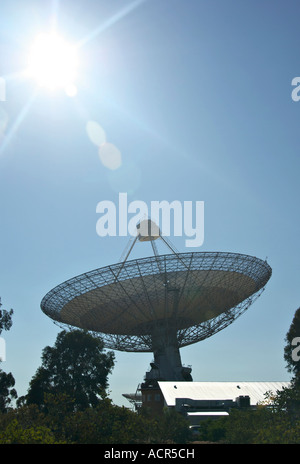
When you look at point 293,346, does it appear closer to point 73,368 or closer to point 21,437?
point 73,368

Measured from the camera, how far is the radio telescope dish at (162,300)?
5322 centimetres

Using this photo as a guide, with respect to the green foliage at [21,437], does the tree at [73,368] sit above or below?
above

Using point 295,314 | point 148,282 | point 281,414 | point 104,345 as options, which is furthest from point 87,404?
point 281,414

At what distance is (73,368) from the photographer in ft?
197

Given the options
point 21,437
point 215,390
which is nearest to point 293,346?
point 215,390

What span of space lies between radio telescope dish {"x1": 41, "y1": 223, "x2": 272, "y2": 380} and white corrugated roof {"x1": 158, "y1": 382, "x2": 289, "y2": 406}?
7.03m

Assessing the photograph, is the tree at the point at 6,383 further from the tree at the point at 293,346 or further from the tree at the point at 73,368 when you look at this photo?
the tree at the point at 293,346

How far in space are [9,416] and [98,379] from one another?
→ 36497 millimetres

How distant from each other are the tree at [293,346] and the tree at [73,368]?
24776mm

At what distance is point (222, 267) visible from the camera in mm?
53469

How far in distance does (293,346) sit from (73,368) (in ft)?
101

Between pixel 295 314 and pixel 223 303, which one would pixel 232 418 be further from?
pixel 295 314

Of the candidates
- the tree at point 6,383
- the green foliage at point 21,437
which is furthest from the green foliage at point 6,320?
the green foliage at point 21,437
